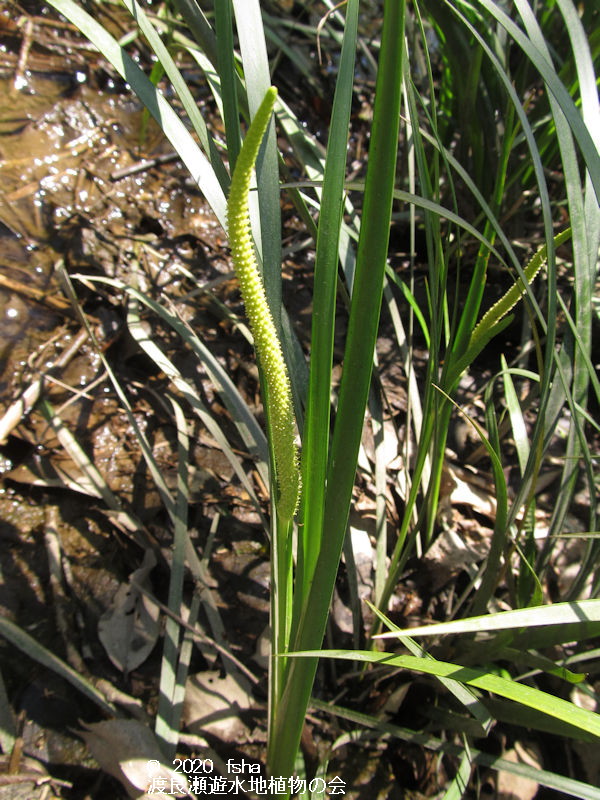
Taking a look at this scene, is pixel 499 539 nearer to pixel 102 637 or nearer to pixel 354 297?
pixel 354 297

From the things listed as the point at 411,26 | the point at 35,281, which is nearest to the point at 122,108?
the point at 35,281

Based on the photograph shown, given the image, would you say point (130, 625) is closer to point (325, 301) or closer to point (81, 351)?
point (81, 351)

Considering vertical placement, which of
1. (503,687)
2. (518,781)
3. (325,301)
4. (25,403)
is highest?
(325,301)

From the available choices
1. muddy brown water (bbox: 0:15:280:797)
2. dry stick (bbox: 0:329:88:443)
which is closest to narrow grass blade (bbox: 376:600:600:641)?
muddy brown water (bbox: 0:15:280:797)

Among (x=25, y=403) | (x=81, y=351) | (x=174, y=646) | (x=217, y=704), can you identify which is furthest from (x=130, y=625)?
(x=81, y=351)

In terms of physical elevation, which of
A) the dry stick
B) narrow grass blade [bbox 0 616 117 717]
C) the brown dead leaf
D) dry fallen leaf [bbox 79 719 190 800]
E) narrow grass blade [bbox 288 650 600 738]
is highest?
the dry stick

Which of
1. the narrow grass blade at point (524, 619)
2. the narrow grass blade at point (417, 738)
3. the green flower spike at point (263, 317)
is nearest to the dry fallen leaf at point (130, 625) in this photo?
the narrow grass blade at point (417, 738)

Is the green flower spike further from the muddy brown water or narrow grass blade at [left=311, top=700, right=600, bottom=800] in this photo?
the muddy brown water
